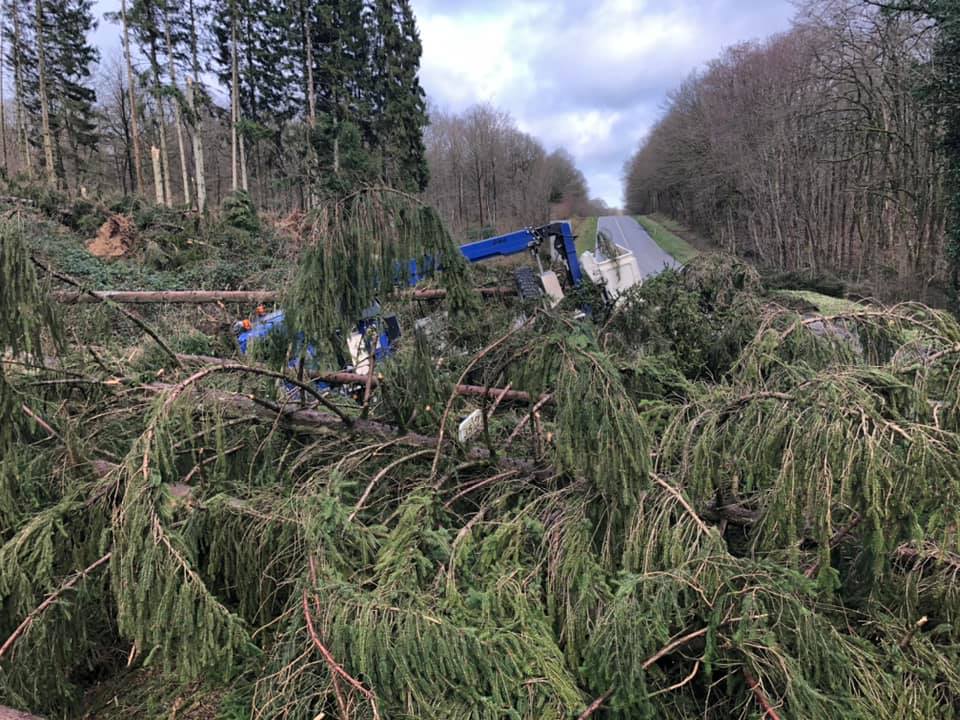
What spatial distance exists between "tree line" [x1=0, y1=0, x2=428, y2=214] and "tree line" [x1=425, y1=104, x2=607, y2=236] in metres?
6.40

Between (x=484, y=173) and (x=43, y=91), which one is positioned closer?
(x=43, y=91)

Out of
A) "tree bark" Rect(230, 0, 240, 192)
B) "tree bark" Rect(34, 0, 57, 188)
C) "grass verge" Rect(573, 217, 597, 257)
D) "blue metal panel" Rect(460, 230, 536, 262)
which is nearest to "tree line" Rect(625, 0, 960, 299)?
"grass verge" Rect(573, 217, 597, 257)

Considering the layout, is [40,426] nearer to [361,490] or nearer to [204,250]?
[361,490]

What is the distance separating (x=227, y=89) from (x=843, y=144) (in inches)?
842

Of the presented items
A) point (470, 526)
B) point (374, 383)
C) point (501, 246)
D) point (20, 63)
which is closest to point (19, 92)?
point (20, 63)

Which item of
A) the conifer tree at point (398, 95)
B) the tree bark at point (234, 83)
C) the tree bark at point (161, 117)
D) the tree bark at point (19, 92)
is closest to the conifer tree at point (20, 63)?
the tree bark at point (19, 92)

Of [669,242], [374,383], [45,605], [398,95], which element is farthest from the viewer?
[669,242]

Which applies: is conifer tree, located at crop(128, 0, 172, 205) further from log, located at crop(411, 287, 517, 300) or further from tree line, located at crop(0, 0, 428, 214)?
log, located at crop(411, 287, 517, 300)

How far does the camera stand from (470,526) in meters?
2.50

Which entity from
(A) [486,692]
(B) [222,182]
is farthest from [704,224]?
(A) [486,692]

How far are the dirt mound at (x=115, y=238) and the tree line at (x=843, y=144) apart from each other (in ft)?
47.0

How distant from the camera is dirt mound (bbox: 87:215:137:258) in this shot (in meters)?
14.1

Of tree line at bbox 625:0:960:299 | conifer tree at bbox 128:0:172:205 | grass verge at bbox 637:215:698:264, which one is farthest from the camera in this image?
grass verge at bbox 637:215:698:264

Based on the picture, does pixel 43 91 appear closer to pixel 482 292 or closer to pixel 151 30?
pixel 151 30
